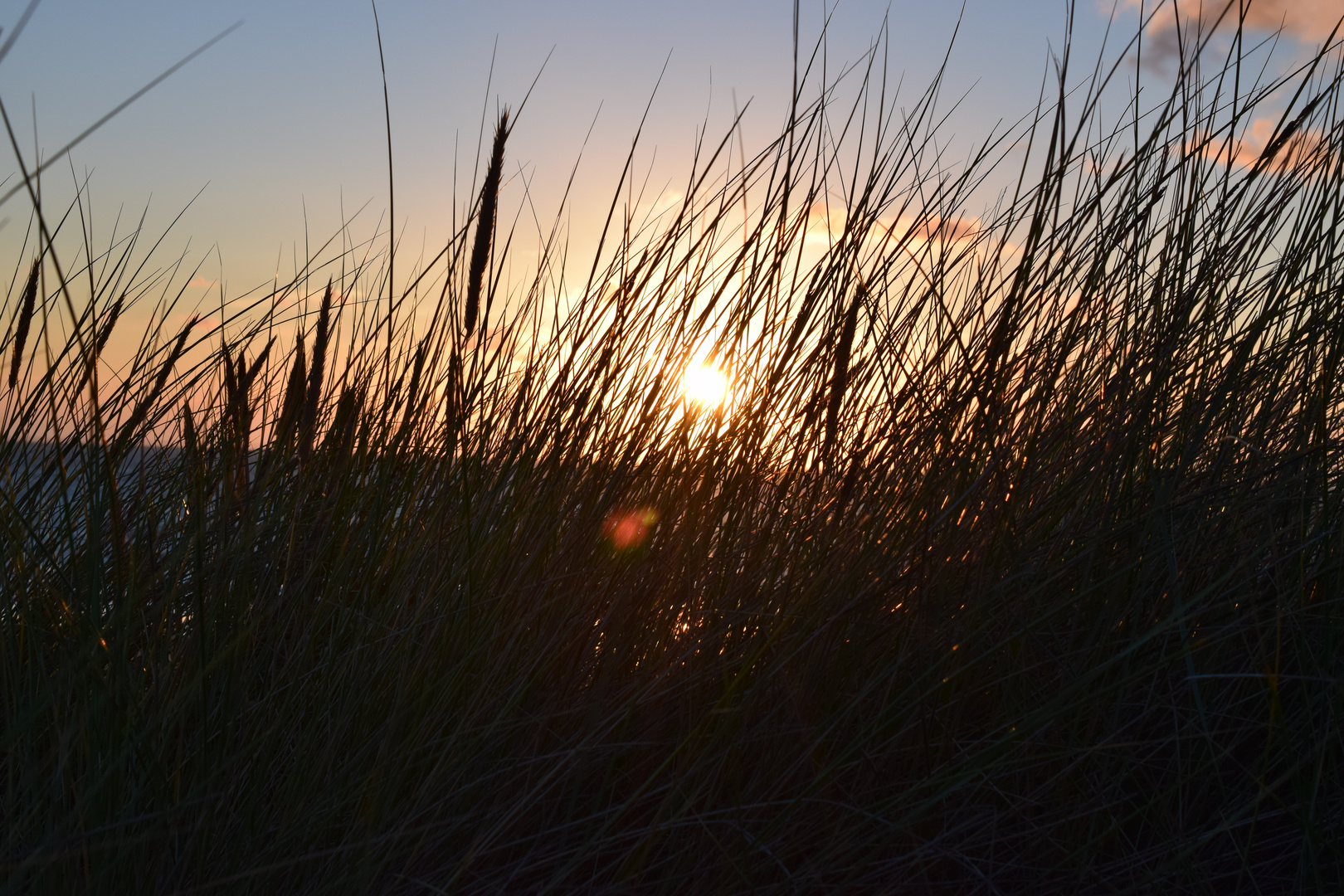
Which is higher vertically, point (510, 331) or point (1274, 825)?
point (510, 331)

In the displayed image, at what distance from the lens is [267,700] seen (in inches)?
34.6

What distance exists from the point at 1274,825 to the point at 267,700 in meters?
1.05

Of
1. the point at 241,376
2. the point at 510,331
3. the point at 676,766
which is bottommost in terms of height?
the point at 676,766

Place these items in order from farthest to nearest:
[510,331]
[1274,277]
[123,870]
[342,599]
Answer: [510,331] < [1274,277] < [342,599] < [123,870]

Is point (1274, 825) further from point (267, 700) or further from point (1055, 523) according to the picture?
point (267, 700)

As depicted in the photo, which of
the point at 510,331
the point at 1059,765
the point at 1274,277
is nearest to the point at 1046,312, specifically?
the point at 1274,277

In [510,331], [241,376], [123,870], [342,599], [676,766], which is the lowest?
[123,870]

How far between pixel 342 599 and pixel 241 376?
0.65m

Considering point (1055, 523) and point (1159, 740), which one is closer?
point (1159, 740)

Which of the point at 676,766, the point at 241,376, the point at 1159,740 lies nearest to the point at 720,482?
the point at 676,766

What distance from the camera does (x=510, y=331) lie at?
1494 millimetres

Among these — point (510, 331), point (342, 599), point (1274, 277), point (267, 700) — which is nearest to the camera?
point (267, 700)

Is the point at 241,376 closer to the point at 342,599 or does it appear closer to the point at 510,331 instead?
the point at 510,331

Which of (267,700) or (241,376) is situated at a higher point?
(241,376)
